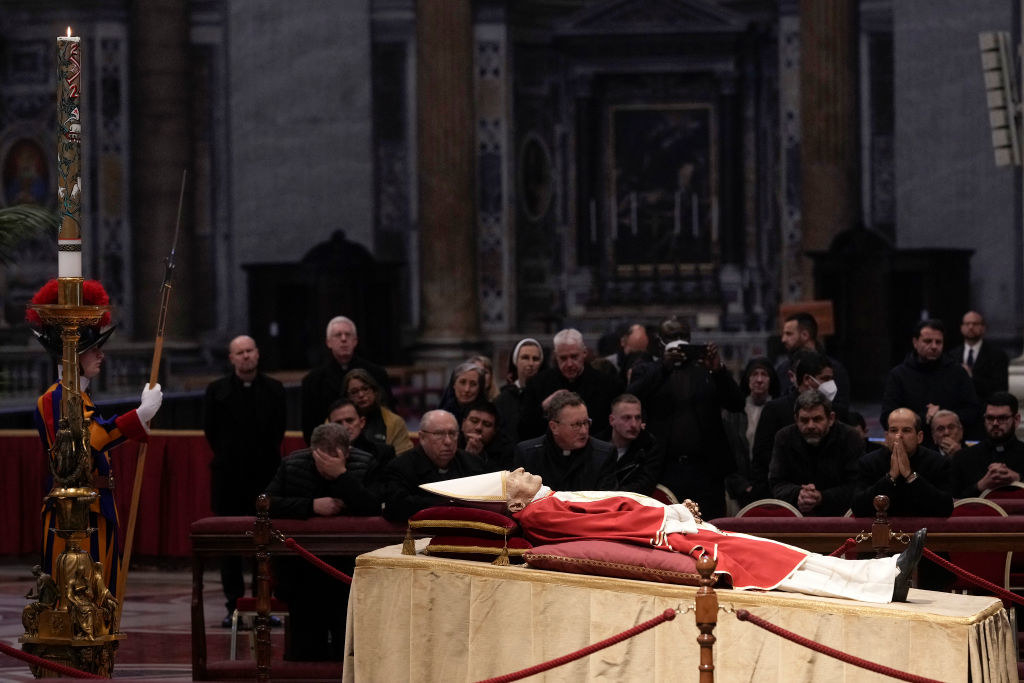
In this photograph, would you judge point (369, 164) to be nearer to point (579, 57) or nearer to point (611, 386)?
point (579, 57)

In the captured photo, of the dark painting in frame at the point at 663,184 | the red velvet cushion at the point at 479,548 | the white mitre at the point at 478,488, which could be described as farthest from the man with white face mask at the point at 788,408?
the dark painting in frame at the point at 663,184

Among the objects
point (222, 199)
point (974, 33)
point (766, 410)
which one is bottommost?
point (766, 410)

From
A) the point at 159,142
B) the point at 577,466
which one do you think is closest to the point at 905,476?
the point at 577,466

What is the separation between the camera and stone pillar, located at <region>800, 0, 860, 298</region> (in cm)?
2164

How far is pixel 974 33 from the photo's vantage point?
71.8ft

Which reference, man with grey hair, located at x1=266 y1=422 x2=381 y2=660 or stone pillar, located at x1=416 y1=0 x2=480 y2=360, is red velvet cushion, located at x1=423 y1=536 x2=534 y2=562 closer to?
man with grey hair, located at x1=266 y1=422 x2=381 y2=660

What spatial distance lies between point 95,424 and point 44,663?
166 cm

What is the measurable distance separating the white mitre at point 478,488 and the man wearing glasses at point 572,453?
1.00 meters

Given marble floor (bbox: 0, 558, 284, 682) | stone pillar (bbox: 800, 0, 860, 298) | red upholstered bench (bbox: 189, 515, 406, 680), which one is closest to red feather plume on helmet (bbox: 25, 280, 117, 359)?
red upholstered bench (bbox: 189, 515, 406, 680)

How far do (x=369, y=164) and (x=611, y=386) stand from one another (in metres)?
14.1

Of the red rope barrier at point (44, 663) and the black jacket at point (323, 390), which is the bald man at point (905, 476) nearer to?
the black jacket at point (323, 390)

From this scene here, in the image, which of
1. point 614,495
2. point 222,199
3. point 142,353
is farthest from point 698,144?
point 614,495

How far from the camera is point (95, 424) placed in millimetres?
7621

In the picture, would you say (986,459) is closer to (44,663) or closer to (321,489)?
(321,489)
